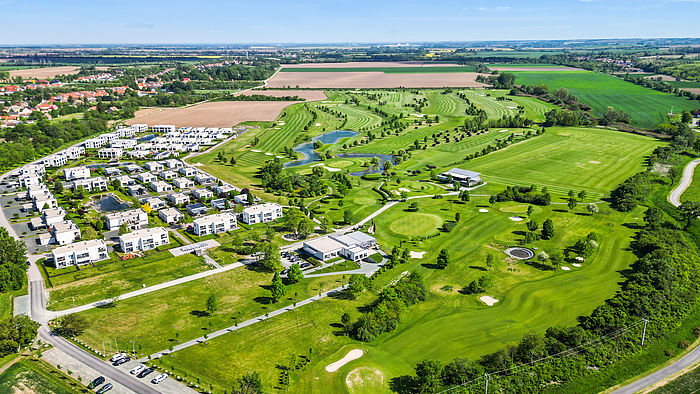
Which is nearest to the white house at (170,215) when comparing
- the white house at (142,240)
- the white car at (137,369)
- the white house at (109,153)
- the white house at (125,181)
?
the white house at (142,240)

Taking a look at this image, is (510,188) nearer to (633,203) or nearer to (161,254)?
(633,203)

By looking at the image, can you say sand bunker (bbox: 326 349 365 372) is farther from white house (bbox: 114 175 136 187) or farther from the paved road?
white house (bbox: 114 175 136 187)

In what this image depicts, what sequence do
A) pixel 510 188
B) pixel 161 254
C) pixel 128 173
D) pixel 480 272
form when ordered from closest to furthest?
pixel 480 272 < pixel 161 254 < pixel 510 188 < pixel 128 173

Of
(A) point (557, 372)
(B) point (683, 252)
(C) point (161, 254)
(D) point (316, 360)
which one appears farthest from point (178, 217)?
(B) point (683, 252)

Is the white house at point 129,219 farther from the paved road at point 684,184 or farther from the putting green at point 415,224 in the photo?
the paved road at point 684,184

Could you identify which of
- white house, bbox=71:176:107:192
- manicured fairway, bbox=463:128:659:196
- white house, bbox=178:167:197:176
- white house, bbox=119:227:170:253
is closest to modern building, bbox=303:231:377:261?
white house, bbox=119:227:170:253

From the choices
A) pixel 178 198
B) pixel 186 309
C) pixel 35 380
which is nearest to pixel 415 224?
pixel 186 309

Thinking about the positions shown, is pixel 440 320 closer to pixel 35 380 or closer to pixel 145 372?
pixel 145 372
